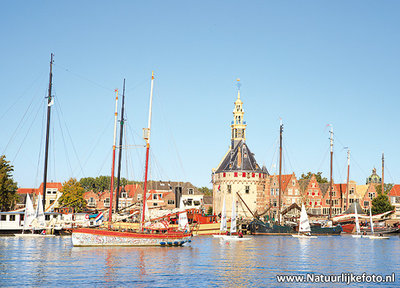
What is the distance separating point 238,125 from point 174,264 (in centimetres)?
7661

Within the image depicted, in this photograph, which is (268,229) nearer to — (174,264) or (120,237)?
(120,237)

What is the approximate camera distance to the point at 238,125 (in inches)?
4734

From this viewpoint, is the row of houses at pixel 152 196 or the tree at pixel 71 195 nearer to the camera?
the tree at pixel 71 195

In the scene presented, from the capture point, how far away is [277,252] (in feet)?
195

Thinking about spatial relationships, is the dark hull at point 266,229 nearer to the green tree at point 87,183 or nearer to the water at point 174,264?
the water at point 174,264

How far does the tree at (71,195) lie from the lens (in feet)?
326

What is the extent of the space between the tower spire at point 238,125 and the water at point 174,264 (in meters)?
55.0

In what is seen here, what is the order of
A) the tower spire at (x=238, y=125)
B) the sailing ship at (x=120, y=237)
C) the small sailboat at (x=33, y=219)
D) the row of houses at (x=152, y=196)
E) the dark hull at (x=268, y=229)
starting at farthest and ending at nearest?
the row of houses at (x=152, y=196), the tower spire at (x=238, y=125), the dark hull at (x=268, y=229), the small sailboat at (x=33, y=219), the sailing ship at (x=120, y=237)

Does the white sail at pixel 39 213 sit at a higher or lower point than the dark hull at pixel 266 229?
higher

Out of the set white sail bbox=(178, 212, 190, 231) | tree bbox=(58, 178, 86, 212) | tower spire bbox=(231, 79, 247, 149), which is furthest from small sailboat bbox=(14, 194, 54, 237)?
tower spire bbox=(231, 79, 247, 149)

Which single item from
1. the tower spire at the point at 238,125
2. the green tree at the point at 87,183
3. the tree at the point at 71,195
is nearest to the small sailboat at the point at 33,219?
the tree at the point at 71,195

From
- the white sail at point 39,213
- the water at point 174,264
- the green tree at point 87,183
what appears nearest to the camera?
the water at point 174,264

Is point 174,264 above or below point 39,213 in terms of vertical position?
below

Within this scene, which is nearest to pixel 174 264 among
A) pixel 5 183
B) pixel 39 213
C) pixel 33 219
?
pixel 39 213
